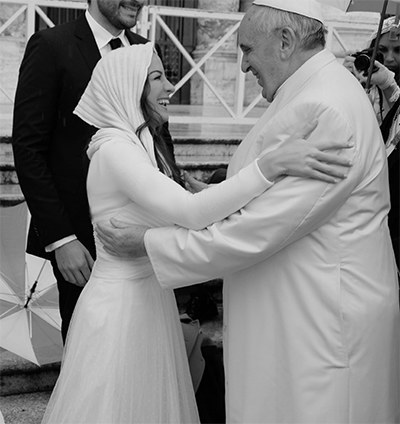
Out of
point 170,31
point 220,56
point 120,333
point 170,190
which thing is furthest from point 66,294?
point 220,56

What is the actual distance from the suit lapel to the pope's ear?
124 cm

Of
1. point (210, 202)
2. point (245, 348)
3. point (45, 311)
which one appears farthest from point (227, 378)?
point (45, 311)

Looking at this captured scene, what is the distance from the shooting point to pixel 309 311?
2.63 meters

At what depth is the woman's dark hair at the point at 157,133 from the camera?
303 centimetres

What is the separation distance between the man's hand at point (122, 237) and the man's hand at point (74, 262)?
1.72ft

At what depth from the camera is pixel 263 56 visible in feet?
8.80

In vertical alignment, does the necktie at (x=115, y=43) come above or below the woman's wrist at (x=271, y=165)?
above

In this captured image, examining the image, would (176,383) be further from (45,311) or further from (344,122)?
(45,311)

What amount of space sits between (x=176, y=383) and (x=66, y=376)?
41 cm

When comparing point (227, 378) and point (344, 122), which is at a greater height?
point (344, 122)

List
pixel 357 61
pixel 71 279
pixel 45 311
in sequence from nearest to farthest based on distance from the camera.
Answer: pixel 71 279 < pixel 357 61 < pixel 45 311

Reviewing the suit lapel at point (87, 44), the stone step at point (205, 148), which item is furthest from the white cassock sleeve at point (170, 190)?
the stone step at point (205, 148)

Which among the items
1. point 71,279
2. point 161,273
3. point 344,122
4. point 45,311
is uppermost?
point 344,122

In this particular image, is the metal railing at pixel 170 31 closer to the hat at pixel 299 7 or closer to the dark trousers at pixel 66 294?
the dark trousers at pixel 66 294
